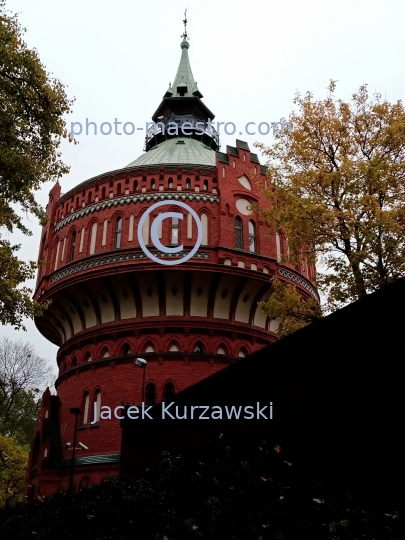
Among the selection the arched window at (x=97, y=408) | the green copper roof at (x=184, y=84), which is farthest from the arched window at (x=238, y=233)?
the green copper roof at (x=184, y=84)

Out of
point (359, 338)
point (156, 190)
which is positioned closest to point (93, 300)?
point (156, 190)

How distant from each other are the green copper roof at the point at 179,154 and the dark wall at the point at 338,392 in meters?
18.8

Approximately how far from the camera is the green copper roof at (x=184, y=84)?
131 feet

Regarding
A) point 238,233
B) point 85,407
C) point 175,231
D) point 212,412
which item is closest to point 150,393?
point 85,407

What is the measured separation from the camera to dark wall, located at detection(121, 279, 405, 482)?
6492mm

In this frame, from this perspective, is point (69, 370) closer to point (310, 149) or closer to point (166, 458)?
point (310, 149)

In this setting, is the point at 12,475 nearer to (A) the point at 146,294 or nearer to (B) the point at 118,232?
(A) the point at 146,294

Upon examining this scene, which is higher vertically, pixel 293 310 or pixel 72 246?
pixel 72 246

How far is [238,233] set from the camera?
23.6 m

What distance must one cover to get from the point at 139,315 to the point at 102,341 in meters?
2.10

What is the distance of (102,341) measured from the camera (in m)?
23.7

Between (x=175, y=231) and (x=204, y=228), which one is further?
(x=204, y=228)

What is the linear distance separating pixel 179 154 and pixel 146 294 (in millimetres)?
8973
